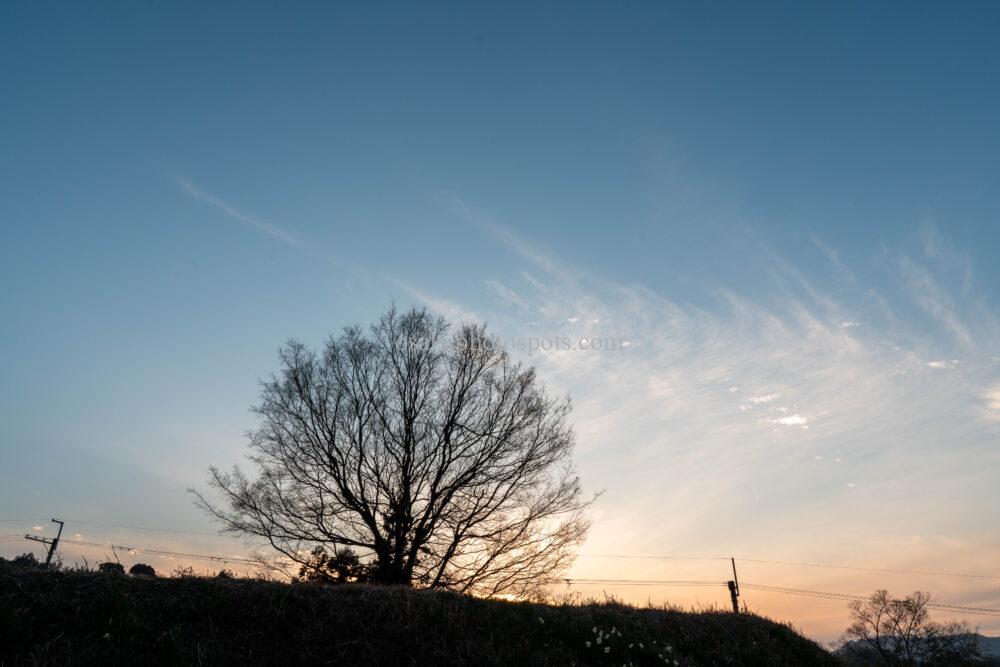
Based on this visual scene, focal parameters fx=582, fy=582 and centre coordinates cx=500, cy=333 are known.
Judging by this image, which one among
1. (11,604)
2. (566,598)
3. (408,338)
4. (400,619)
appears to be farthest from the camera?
(408,338)

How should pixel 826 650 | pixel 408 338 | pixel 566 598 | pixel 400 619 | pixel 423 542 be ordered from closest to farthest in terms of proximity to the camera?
1. pixel 400 619
2. pixel 826 650
3. pixel 566 598
4. pixel 423 542
5. pixel 408 338

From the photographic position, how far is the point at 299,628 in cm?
647

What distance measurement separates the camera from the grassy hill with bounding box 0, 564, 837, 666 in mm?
5562

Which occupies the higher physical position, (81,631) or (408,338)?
(408,338)

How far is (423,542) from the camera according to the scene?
17062 mm

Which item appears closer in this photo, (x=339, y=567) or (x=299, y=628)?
(x=299, y=628)

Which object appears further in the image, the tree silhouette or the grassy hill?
the tree silhouette

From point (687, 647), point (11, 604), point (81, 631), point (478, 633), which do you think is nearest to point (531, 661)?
point (478, 633)

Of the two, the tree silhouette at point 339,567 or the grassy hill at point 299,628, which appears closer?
the grassy hill at point 299,628

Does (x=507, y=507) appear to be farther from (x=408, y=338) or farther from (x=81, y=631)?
(x=81, y=631)

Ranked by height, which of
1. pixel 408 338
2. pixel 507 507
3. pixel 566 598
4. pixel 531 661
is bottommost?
pixel 531 661

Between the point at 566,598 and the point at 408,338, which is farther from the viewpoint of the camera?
the point at 408,338

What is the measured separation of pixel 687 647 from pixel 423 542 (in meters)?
10.1

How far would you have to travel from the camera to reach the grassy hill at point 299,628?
556cm
